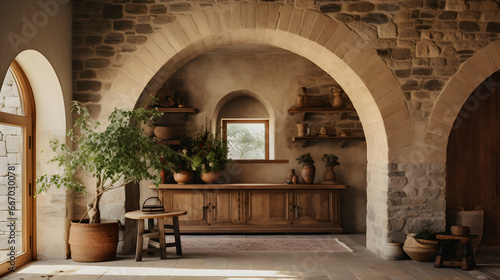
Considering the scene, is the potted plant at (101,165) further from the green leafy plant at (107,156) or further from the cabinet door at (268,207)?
the cabinet door at (268,207)

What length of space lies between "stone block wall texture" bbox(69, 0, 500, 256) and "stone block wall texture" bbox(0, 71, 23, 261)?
29.2 inches

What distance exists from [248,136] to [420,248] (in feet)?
12.3

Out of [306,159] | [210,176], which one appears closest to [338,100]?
[306,159]

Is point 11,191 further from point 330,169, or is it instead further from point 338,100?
point 338,100

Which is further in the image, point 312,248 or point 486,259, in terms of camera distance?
point 312,248

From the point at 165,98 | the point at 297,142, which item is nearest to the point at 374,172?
the point at 297,142

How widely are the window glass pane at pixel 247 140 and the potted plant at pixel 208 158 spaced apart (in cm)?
51

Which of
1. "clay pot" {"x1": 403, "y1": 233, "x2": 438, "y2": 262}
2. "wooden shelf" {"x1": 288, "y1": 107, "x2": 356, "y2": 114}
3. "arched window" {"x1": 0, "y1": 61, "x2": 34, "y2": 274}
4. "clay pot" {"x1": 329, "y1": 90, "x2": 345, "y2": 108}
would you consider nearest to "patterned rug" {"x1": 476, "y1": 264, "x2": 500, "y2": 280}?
"clay pot" {"x1": 403, "y1": 233, "x2": 438, "y2": 262}

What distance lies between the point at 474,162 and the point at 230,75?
3886 mm

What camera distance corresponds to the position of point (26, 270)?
4258mm

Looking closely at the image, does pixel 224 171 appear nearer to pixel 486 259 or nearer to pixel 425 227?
pixel 425 227

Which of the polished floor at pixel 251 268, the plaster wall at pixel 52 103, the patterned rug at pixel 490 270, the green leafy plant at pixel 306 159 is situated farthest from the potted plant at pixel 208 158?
the patterned rug at pixel 490 270

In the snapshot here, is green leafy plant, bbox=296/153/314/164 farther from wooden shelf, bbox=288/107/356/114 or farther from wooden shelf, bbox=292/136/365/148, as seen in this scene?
wooden shelf, bbox=288/107/356/114

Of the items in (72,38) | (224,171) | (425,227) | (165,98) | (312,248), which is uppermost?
(72,38)
